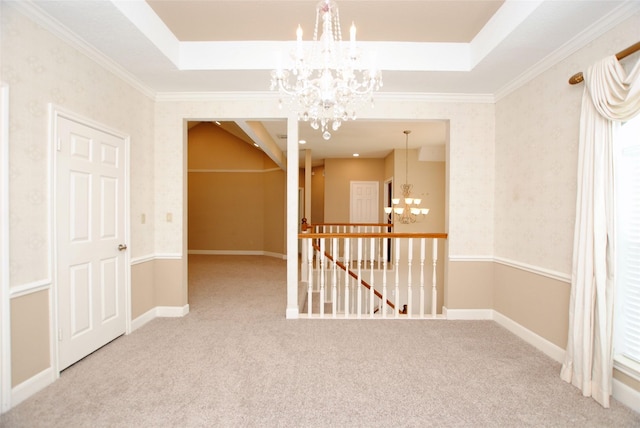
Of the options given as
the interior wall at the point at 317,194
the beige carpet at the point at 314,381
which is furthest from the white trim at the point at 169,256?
the interior wall at the point at 317,194

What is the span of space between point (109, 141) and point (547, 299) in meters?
4.23

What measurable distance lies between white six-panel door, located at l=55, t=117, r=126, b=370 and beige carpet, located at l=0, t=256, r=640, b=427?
0.24 metres

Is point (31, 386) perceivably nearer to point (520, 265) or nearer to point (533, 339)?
point (533, 339)

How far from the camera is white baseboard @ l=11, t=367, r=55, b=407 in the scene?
2.06 meters

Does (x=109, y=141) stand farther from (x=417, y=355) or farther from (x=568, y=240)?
(x=568, y=240)

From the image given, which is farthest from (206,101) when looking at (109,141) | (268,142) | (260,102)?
(268,142)

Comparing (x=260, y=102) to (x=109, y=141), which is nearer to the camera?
(x=109, y=141)

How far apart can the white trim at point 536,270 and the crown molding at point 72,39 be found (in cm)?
436

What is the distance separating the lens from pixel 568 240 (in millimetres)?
2631

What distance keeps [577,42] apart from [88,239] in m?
4.28

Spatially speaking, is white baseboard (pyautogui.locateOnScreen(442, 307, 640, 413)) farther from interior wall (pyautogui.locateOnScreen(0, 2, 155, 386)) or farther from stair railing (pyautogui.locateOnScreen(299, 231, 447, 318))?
interior wall (pyautogui.locateOnScreen(0, 2, 155, 386))

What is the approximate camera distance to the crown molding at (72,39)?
2.12 m

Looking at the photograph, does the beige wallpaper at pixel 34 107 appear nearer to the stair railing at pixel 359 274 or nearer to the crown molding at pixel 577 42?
the stair railing at pixel 359 274

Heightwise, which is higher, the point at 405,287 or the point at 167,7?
the point at 167,7
